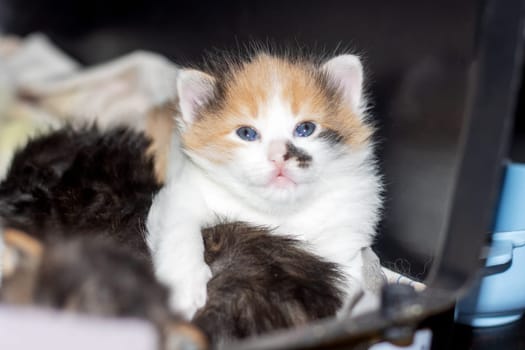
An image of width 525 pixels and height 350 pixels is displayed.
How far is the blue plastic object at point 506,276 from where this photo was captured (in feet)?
4.56

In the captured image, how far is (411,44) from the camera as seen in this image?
1554 millimetres

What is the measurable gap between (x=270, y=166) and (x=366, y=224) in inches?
10.6

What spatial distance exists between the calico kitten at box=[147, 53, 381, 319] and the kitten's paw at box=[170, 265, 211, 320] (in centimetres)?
10

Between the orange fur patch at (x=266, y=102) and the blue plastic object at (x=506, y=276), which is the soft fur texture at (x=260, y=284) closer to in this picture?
the orange fur patch at (x=266, y=102)

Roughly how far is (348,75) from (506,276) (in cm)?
51

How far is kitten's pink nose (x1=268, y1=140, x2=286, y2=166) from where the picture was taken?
4.22 feet

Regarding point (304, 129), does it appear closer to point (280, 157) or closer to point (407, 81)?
point (280, 157)

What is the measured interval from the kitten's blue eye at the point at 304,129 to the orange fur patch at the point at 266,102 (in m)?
0.01

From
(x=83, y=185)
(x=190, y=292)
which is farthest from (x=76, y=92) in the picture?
(x=190, y=292)

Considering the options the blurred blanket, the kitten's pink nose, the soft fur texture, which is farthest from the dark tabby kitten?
the blurred blanket

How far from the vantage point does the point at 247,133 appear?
4.54 feet

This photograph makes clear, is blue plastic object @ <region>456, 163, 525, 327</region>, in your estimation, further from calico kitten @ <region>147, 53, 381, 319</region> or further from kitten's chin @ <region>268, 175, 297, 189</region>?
kitten's chin @ <region>268, 175, 297, 189</region>

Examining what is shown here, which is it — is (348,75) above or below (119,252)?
above

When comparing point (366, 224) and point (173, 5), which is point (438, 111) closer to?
point (366, 224)
